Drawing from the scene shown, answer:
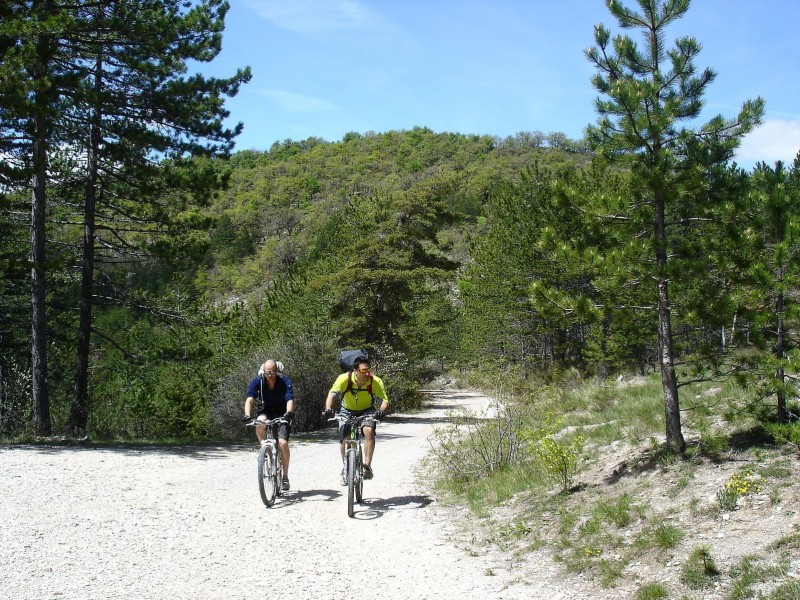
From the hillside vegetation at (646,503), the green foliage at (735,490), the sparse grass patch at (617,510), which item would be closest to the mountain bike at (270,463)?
the hillside vegetation at (646,503)

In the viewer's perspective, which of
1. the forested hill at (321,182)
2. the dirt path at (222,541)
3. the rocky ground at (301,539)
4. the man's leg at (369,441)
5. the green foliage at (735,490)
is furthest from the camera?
the forested hill at (321,182)

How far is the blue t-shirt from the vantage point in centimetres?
864

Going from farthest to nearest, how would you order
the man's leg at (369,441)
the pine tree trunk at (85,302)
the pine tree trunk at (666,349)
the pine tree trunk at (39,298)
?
the pine tree trunk at (85,302), the pine tree trunk at (39,298), the man's leg at (369,441), the pine tree trunk at (666,349)

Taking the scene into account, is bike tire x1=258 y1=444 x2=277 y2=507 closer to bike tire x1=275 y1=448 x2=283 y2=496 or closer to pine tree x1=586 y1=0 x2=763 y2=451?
bike tire x1=275 y1=448 x2=283 y2=496

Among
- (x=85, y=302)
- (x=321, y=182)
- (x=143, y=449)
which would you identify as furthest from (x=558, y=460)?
(x=321, y=182)

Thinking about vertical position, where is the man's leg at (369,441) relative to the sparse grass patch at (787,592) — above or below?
above

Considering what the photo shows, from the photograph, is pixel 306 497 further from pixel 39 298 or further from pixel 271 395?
pixel 39 298

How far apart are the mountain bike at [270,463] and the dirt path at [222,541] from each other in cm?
20

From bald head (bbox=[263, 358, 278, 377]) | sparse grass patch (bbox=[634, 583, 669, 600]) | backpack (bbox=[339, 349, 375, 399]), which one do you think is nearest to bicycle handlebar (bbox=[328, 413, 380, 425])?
backpack (bbox=[339, 349, 375, 399])

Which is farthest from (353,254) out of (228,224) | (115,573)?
(228,224)

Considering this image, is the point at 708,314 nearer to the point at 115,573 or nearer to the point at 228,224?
the point at 115,573

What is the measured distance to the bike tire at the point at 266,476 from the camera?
7.97 m

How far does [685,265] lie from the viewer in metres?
7.16

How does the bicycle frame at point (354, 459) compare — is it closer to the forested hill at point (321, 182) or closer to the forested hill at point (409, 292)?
the forested hill at point (409, 292)
